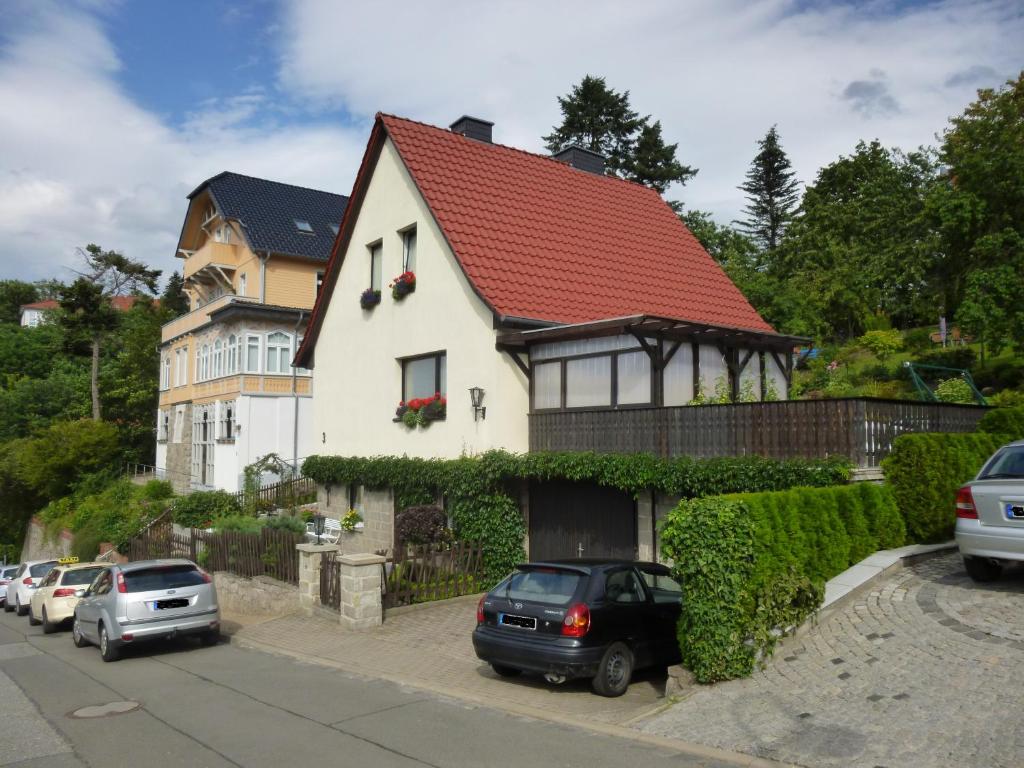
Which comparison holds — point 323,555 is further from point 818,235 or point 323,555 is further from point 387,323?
point 818,235

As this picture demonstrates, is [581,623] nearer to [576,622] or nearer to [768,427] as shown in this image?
[576,622]

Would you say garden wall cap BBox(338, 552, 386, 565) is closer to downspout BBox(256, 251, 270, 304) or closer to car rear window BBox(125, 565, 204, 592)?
car rear window BBox(125, 565, 204, 592)

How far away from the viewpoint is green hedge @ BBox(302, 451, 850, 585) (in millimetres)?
12492

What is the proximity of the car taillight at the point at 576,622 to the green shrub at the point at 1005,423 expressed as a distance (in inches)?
336

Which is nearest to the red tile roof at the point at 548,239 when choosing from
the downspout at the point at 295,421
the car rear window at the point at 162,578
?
the car rear window at the point at 162,578

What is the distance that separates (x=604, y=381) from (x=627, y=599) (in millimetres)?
6538

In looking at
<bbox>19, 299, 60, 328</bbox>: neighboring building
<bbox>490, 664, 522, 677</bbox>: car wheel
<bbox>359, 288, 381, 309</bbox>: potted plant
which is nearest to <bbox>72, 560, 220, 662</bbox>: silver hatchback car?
<bbox>490, 664, 522, 677</bbox>: car wheel

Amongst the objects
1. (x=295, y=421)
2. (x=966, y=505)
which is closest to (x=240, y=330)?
(x=295, y=421)

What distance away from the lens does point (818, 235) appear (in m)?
47.7

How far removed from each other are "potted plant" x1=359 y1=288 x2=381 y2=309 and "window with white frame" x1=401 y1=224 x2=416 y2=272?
4.14 feet

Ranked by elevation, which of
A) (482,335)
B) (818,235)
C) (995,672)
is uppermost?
(818,235)

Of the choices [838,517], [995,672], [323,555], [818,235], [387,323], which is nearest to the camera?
[995,672]

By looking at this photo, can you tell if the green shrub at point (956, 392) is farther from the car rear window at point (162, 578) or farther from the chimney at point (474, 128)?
the car rear window at point (162, 578)

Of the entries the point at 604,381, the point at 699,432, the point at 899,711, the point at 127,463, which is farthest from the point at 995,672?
the point at 127,463
